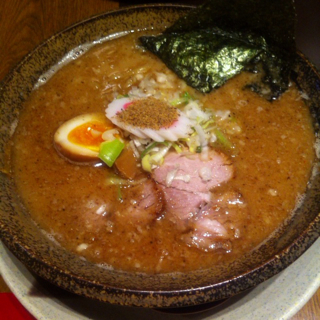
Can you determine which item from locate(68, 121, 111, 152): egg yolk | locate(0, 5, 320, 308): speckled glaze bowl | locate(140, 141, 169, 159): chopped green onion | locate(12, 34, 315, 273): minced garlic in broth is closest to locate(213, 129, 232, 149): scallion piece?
locate(12, 34, 315, 273): minced garlic in broth

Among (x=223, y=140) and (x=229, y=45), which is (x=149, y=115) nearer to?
(x=223, y=140)

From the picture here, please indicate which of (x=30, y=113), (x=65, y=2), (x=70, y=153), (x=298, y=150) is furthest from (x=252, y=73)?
(x=65, y=2)

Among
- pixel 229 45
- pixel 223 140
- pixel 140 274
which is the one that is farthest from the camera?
pixel 229 45

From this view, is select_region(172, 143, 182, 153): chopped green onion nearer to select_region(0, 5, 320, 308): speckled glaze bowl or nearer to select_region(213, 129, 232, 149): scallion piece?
select_region(213, 129, 232, 149): scallion piece

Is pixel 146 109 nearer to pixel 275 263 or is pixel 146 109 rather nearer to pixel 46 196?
pixel 46 196

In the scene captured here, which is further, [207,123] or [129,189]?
[207,123]

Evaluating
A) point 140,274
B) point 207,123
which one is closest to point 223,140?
point 207,123

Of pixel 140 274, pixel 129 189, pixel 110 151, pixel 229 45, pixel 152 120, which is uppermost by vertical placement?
pixel 229 45
